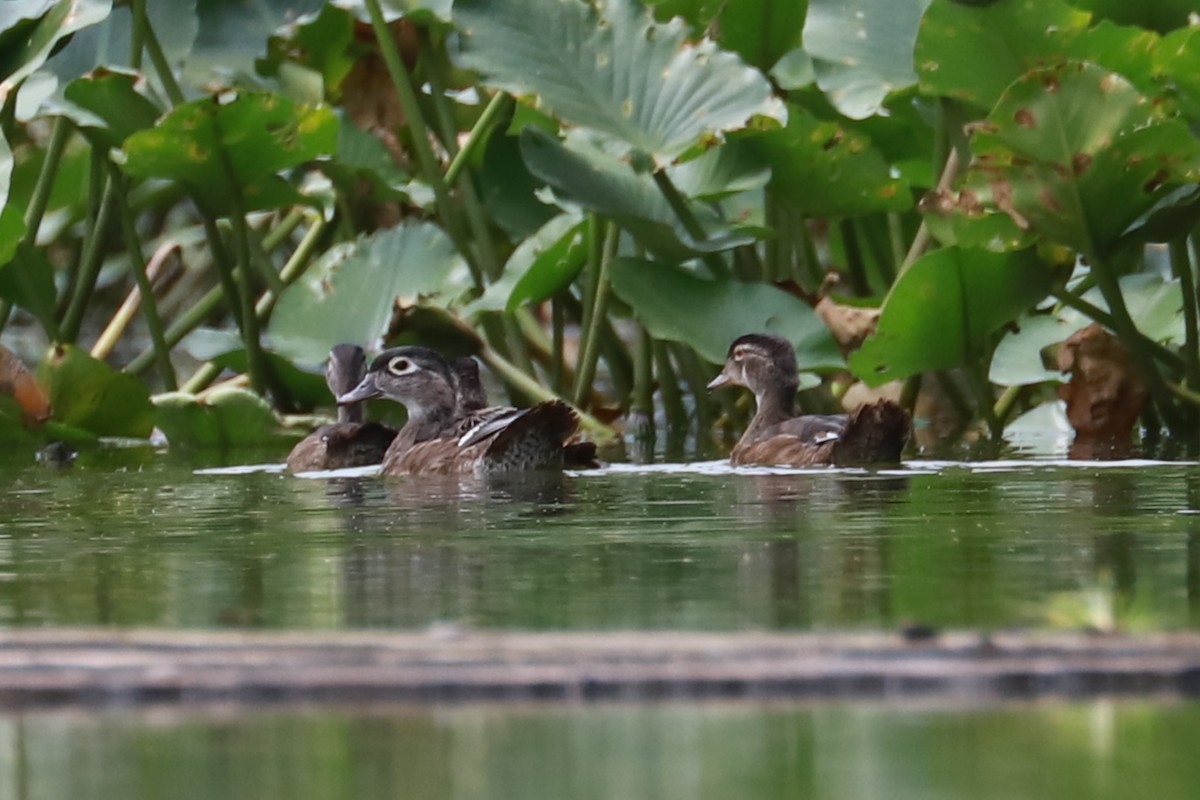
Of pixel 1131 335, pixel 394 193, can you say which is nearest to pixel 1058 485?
pixel 1131 335

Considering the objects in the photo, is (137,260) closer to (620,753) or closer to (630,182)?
(630,182)

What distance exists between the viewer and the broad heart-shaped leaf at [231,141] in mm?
8172

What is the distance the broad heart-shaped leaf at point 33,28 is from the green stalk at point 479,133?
1.64 meters

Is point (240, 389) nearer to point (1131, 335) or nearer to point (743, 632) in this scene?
point (1131, 335)

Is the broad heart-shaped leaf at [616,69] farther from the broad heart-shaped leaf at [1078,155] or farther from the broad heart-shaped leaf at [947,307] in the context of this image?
the broad heart-shaped leaf at [1078,155]

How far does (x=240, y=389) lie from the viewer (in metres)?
8.98

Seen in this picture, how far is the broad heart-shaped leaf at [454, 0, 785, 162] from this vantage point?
25.7 feet

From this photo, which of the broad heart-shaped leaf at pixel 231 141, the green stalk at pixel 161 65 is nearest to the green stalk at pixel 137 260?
the green stalk at pixel 161 65

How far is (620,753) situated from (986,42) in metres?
5.23

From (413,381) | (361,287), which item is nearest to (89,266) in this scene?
(361,287)

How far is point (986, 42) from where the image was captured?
7387 millimetres

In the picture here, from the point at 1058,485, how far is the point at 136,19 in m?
4.55

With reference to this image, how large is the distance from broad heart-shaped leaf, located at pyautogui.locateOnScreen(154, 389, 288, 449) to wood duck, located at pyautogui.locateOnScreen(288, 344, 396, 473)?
1.29ft

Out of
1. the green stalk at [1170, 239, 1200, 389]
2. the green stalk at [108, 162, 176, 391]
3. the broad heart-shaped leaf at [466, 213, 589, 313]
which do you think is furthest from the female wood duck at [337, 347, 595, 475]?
the green stalk at [1170, 239, 1200, 389]
